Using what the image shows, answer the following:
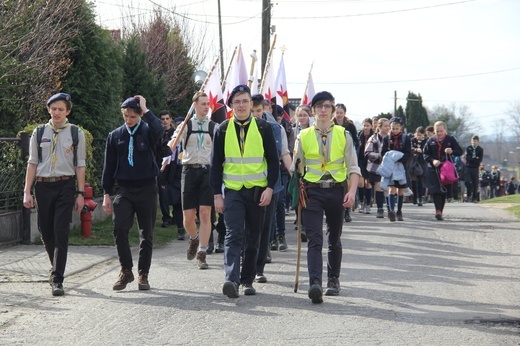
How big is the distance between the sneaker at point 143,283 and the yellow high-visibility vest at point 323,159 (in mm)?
1986

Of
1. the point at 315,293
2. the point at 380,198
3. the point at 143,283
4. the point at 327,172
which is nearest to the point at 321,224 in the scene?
the point at 327,172

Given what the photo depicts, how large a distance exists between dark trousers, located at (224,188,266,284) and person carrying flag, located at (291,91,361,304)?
19.6 inches

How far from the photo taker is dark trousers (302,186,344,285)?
8609 millimetres

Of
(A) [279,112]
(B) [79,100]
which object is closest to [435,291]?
(A) [279,112]

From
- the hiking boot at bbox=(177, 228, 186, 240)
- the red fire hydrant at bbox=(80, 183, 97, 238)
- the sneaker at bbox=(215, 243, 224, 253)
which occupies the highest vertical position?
the red fire hydrant at bbox=(80, 183, 97, 238)

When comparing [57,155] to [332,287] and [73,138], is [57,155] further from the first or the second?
[332,287]

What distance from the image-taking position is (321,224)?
8.73 m

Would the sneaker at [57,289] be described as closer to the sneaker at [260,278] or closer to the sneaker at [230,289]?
the sneaker at [230,289]

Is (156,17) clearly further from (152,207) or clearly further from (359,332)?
(359,332)

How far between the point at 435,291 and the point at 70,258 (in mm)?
5007

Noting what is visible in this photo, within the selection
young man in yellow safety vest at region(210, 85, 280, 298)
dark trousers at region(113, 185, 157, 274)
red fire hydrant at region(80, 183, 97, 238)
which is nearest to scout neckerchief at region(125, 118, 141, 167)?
dark trousers at region(113, 185, 157, 274)

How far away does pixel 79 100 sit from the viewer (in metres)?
17.6

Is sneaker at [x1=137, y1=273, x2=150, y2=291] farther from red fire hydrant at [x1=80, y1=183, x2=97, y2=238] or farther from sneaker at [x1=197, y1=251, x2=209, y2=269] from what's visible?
red fire hydrant at [x1=80, y1=183, x2=97, y2=238]


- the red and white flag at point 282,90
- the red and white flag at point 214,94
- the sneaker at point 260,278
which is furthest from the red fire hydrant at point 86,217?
the sneaker at point 260,278
